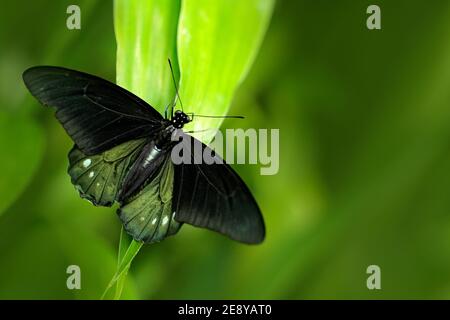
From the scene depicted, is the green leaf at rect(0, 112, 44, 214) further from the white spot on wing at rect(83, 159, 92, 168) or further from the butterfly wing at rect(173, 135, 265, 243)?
the butterfly wing at rect(173, 135, 265, 243)

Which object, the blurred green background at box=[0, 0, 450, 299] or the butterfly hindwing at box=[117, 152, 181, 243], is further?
the blurred green background at box=[0, 0, 450, 299]

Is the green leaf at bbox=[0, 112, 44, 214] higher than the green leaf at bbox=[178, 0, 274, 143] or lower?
lower

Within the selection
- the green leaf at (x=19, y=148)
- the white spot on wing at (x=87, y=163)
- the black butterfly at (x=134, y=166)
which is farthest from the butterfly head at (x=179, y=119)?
the green leaf at (x=19, y=148)

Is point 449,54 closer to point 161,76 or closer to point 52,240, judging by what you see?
point 161,76

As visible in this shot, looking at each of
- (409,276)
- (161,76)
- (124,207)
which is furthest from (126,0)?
(409,276)

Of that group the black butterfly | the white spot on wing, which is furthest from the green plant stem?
the white spot on wing

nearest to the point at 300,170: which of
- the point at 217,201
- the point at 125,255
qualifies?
the point at 217,201

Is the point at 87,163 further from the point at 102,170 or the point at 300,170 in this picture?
the point at 300,170

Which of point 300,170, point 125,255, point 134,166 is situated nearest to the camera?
point 125,255
